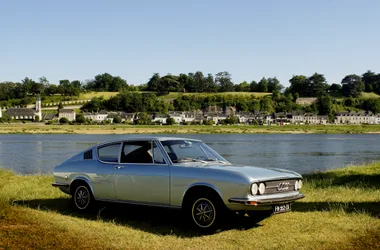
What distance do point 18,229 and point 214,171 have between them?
362cm

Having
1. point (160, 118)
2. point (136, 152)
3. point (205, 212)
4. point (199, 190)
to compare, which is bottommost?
point (160, 118)

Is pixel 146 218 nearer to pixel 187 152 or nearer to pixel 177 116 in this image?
pixel 187 152

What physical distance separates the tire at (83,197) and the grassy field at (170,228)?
0.57ft

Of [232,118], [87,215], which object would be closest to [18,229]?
[87,215]

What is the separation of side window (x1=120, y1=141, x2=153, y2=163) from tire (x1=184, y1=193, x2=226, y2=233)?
138cm

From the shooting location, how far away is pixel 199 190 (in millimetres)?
8617

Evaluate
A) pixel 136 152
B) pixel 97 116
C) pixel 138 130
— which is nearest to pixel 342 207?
pixel 136 152

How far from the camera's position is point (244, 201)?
26.3 ft

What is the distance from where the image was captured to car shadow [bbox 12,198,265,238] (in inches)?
350

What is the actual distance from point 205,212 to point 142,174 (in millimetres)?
1591

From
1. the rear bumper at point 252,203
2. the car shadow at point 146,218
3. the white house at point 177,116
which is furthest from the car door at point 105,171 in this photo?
the white house at point 177,116

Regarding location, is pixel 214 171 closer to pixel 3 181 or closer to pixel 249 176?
pixel 249 176

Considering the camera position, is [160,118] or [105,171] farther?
[160,118]

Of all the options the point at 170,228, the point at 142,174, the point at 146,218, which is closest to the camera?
the point at 170,228
